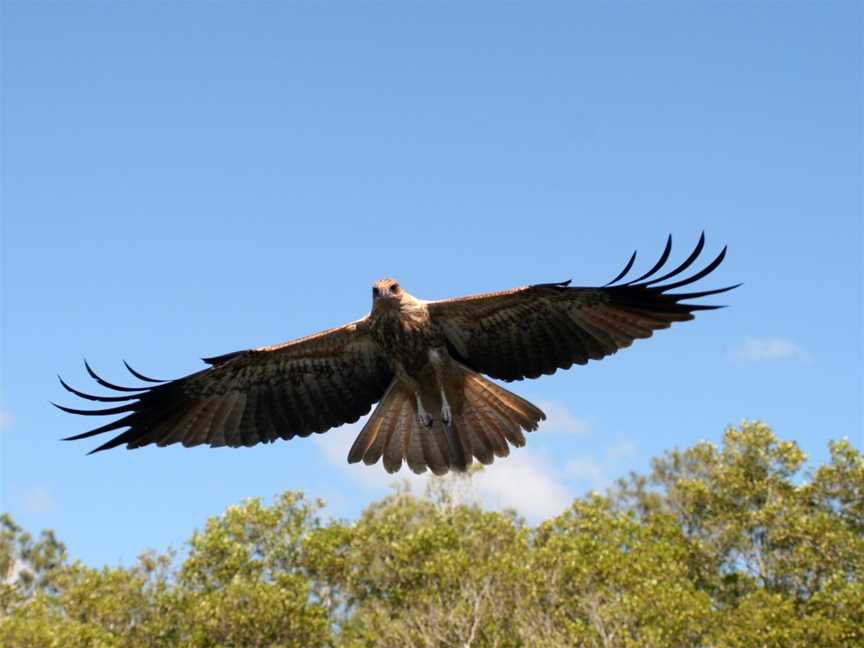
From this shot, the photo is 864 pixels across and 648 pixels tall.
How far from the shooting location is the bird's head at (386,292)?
9445mm

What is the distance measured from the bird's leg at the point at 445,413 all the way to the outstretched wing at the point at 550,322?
370mm

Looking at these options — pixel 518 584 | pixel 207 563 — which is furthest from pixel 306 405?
pixel 207 563

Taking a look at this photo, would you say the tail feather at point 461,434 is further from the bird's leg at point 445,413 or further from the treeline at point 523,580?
the treeline at point 523,580

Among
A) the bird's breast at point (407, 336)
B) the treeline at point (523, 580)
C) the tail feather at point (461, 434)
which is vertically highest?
the treeline at point (523, 580)

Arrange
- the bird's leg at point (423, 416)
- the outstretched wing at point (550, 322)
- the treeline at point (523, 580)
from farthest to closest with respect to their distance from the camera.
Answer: the treeline at point (523, 580), the bird's leg at point (423, 416), the outstretched wing at point (550, 322)

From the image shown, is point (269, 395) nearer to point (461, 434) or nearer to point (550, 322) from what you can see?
point (461, 434)

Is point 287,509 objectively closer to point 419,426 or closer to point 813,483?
point 813,483

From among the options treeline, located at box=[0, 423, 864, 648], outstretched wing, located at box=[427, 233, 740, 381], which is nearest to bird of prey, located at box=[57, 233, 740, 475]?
outstretched wing, located at box=[427, 233, 740, 381]

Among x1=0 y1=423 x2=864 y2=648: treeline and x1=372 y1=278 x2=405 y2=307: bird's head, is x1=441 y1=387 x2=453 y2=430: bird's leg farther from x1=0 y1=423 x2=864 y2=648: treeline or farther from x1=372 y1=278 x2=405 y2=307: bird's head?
x1=0 y1=423 x2=864 y2=648: treeline

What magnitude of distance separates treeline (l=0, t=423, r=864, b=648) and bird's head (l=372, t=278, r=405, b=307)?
12.8 meters

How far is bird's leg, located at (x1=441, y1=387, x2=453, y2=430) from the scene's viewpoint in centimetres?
988

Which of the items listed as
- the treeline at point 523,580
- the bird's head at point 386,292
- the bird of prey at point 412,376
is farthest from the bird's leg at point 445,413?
the treeline at point 523,580

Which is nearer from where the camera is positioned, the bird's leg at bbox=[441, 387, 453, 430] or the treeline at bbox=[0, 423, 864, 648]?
the bird's leg at bbox=[441, 387, 453, 430]

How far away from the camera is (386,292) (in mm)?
9438
